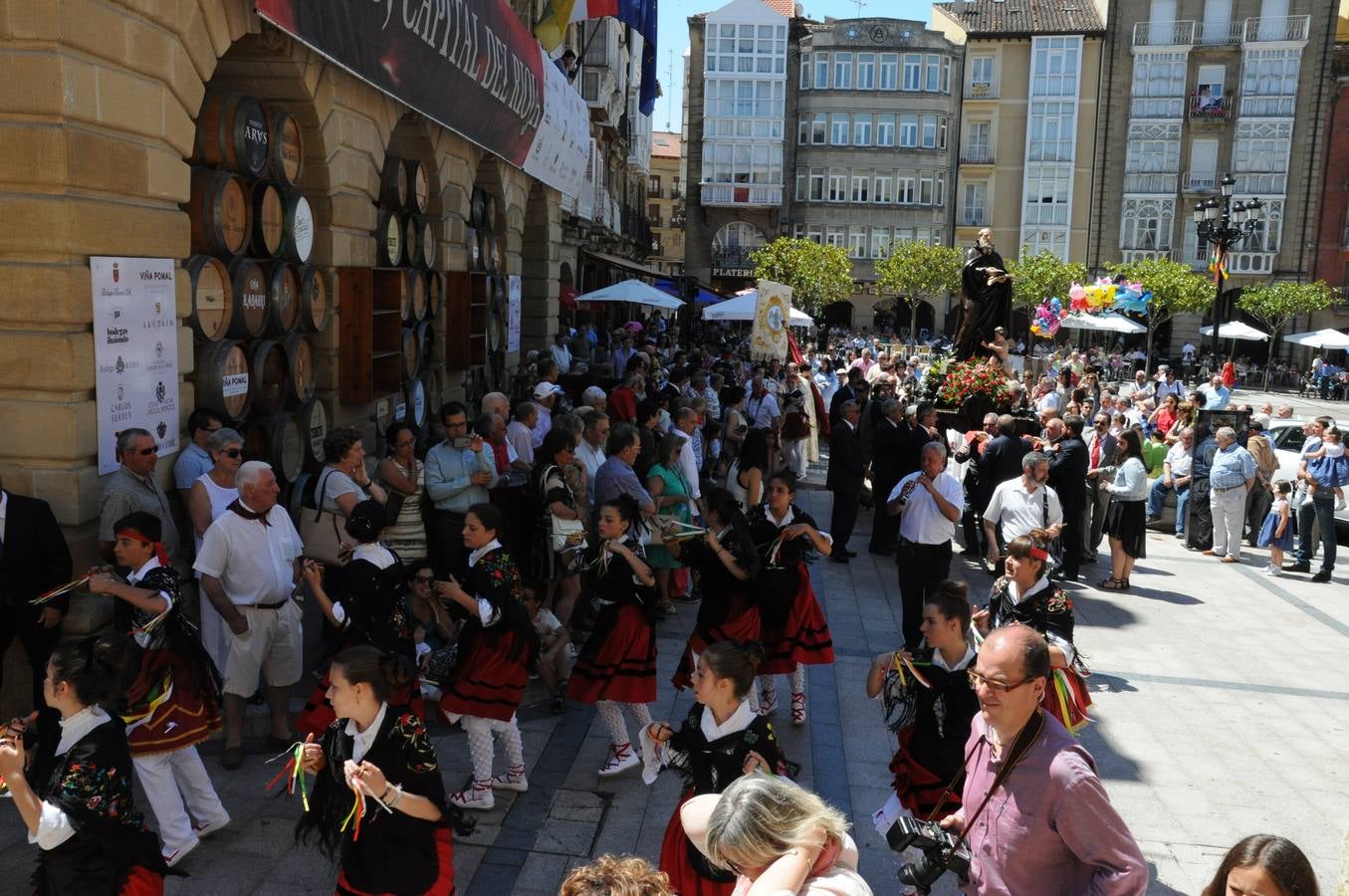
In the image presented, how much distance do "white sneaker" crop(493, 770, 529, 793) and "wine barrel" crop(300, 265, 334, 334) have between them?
5064 mm

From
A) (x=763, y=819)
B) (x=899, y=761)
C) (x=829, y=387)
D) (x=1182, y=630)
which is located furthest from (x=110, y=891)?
(x=829, y=387)

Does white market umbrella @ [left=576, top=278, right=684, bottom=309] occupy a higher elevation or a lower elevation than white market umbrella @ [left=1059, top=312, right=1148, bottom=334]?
higher

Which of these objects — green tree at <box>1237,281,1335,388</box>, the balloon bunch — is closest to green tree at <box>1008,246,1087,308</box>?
green tree at <box>1237,281,1335,388</box>

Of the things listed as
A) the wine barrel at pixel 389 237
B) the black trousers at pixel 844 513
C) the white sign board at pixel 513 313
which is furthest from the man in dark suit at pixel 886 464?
the white sign board at pixel 513 313

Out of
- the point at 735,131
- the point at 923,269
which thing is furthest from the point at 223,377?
the point at 735,131

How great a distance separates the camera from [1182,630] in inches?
395

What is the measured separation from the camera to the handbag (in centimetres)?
677

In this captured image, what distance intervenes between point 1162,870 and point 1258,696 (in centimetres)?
343

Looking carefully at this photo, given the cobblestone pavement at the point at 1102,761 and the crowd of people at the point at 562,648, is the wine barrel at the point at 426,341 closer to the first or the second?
the crowd of people at the point at 562,648

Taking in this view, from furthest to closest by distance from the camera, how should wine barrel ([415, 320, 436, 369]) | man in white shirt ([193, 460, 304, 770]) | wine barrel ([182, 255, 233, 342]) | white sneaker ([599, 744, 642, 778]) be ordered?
wine barrel ([415, 320, 436, 369]) < wine barrel ([182, 255, 233, 342]) < white sneaker ([599, 744, 642, 778]) < man in white shirt ([193, 460, 304, 770])

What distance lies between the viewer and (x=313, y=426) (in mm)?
9562

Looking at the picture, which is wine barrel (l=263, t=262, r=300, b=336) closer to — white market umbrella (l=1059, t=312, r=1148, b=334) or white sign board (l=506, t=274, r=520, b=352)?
white sign board (l=506, t=274, r=520, b=352)

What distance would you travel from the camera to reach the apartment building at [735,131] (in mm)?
55312

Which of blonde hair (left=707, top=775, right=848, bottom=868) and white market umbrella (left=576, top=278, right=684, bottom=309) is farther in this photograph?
white market umbrella (left=576, top=278, right=684, bottom=309)
